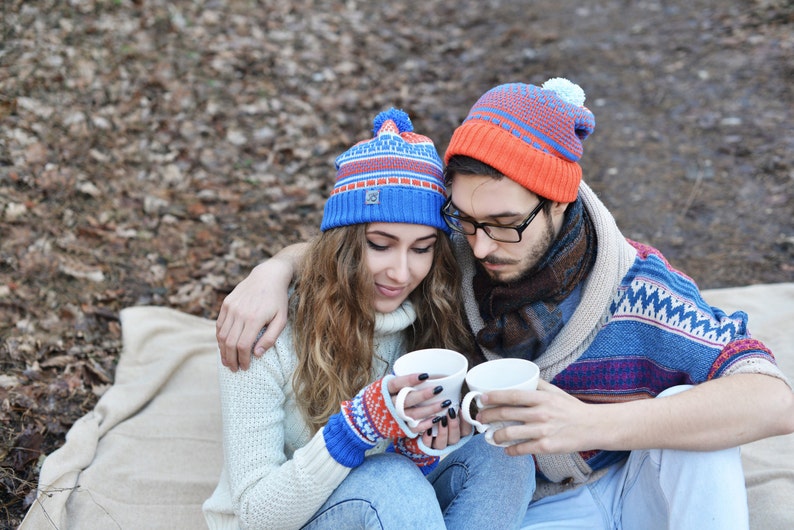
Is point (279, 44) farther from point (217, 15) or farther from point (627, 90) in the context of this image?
point (627, 90)

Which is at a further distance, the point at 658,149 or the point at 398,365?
the point at 658,149

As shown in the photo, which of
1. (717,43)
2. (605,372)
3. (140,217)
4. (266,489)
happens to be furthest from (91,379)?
(717,43)

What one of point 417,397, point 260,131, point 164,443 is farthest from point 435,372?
point 260,131

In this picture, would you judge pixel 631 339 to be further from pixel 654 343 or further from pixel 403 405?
pixel 403 405

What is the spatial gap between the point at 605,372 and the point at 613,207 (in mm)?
3530

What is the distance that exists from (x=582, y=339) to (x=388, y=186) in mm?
995

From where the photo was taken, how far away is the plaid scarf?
9.34 ft

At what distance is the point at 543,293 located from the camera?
2867mm

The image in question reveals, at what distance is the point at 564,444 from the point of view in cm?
238

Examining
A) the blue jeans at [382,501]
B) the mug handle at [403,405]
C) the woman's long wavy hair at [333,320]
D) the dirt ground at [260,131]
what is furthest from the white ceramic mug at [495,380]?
the dirt ground at [260,131]

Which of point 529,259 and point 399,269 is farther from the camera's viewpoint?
point 529,259

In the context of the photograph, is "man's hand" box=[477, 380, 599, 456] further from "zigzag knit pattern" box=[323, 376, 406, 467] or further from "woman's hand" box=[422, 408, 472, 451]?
"zigzag knit pattern" box=[323, 376, 406, 467]

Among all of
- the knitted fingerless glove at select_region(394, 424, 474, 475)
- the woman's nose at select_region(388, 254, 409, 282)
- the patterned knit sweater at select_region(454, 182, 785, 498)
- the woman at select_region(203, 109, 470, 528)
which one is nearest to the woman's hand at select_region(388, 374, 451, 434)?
the woman at select_region(203, 109, 470, 528)

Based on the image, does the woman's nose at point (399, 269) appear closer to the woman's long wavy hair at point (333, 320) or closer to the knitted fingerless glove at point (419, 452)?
the woman's long wavy hair at point (333, 320)
